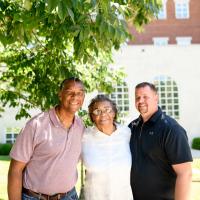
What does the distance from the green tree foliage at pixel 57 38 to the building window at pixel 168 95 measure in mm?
15413

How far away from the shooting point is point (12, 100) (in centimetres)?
779

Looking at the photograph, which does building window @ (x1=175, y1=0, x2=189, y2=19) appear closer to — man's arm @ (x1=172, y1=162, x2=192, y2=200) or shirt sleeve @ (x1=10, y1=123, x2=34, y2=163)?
man's arm @ (x1=172, y1=162, x2=192, y2=200)

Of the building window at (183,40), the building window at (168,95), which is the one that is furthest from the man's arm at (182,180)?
the building window at (183,40)

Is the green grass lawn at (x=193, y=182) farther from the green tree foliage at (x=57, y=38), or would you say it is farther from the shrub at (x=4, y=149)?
the shrub at (x=4, y=149)

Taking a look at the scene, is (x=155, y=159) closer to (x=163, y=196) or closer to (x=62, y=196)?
(x=163, y=196)

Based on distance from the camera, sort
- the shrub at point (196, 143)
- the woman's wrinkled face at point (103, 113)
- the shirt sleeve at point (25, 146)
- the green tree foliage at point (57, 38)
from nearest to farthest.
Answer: the green tree foliage at point (57, 38) < the shirt sleeve at point (25, 146) < the woman's wrinkled face at point (103, 113) < the shrub at point (196, 143)

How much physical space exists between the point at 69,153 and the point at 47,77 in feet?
10.3

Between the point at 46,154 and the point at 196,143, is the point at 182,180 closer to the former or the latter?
the point at 46,154

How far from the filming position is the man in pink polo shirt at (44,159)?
3.71 m

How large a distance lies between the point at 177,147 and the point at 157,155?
0.24 meters

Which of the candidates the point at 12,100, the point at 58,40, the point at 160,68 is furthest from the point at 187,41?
the point at 58,40

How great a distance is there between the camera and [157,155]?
387 cm

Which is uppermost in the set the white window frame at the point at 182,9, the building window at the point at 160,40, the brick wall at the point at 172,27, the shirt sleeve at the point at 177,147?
the white window frame at the point at 182,9

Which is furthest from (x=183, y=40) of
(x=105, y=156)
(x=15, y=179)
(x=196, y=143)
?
(x=15, y=179)
